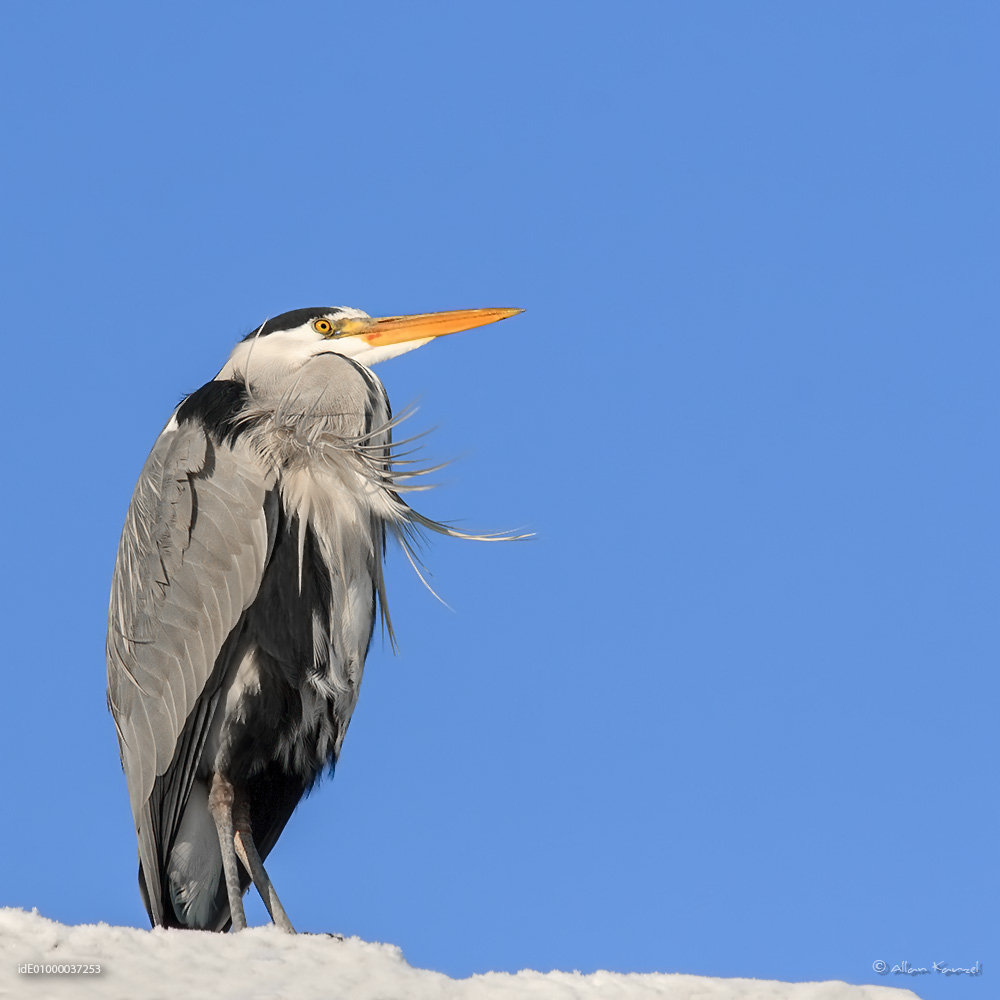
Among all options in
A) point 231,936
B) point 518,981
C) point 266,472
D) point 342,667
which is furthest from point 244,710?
point 518,981

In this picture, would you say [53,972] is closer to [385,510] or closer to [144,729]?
[144,729]

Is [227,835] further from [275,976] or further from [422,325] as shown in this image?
[422,325]

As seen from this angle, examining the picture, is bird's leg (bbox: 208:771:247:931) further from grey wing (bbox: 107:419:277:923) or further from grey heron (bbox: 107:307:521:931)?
grey wing (bbox: 107:419:277:923)

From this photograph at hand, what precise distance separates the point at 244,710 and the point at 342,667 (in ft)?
1.26

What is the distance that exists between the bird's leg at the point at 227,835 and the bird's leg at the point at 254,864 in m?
0.05

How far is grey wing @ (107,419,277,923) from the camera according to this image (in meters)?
4.94

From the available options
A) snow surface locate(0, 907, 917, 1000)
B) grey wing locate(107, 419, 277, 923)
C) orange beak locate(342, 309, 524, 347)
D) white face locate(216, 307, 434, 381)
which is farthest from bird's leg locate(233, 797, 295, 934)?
orange beak locate(342, 309, 524, 347)

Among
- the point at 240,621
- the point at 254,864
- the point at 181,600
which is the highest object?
the point at 181,600

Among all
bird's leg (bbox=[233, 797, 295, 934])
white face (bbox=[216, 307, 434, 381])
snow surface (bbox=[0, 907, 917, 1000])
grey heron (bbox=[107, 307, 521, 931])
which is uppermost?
white face (bbox=[216, 307, 434, 381])

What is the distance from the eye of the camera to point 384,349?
5918 mm

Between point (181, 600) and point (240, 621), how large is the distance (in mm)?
278

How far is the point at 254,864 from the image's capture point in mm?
4738

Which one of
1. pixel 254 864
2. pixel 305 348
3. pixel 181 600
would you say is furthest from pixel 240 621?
pixel 305 348

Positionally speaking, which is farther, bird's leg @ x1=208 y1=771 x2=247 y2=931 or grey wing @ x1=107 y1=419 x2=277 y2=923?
grey wing @ x1=107 y1=419 x2=277 y2=923
